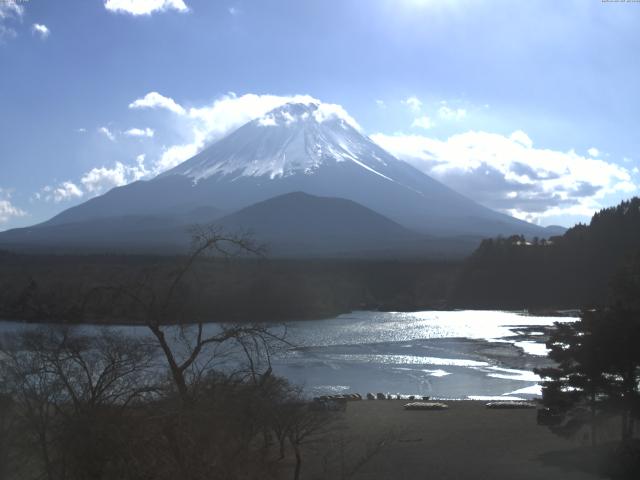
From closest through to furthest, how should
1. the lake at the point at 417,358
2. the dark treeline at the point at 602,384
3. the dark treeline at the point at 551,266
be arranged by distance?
the dark treeline at the point at 602,384, the lake at the point at 417,358, the dark treeline at the point at 551,266

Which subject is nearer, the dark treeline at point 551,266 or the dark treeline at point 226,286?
the dark treeline at point 226,286

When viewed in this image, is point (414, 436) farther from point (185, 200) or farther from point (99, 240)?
point (185, 200)

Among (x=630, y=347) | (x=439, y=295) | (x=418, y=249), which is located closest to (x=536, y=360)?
(x=630, y=347)

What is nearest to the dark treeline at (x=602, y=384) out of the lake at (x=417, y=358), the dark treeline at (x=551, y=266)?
the lake at (x=417, y=358)

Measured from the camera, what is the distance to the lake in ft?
61.0

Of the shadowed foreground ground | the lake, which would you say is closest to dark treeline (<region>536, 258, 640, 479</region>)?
the shadowed foreground ground

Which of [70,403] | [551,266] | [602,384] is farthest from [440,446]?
[551,266]

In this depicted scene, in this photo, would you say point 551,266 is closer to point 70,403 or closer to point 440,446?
point 440,446

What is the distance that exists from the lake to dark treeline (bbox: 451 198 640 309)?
9983mm

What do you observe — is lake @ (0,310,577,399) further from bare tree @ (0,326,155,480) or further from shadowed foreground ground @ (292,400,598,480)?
bare tree @ (0,326,155,480)

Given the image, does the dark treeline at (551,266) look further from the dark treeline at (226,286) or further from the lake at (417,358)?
the lake at (417,358)

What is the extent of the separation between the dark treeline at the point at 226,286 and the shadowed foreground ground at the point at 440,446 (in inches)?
96.9

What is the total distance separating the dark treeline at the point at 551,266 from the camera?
4681 cm

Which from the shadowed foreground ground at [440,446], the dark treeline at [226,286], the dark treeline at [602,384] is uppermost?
the dark treeline at [226,286]
